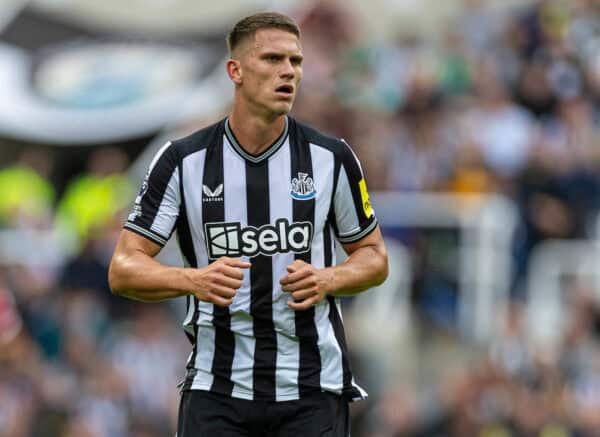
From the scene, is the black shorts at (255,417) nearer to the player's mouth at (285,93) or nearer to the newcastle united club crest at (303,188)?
the newcastle united club crest at (303,188)

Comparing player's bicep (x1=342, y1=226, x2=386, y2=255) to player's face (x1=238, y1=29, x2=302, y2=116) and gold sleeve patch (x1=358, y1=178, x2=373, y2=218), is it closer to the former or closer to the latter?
gold sleeve patch (x1=358, y1=178, x2=373, y2=218)

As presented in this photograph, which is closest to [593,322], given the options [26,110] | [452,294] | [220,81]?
[452,294]

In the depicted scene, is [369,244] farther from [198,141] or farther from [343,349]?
[198,141]

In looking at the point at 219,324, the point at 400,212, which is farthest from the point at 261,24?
the point at 400,212

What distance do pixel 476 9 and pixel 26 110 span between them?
5.49 meters

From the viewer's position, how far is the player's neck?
20.7 feet

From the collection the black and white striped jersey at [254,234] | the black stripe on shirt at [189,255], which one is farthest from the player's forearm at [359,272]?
the black stripe on shirt at [189,255]

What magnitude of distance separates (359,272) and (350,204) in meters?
0.30

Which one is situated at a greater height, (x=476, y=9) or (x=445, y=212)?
(x=476, y=9)

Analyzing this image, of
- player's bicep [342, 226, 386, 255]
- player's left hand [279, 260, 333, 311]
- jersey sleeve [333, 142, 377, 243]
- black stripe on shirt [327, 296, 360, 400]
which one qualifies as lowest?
black stripe on shirt [327, 296, 360, 400]

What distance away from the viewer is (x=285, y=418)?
20.6 feet

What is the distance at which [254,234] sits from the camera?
6.24 meters

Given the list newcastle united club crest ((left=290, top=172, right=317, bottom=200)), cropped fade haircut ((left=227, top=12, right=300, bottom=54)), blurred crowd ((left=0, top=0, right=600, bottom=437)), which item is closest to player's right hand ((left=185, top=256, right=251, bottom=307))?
newcastle united club crest ((left=290, top=172, right=317, bottom=200))

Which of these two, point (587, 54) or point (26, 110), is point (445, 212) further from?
point (26, 110)
